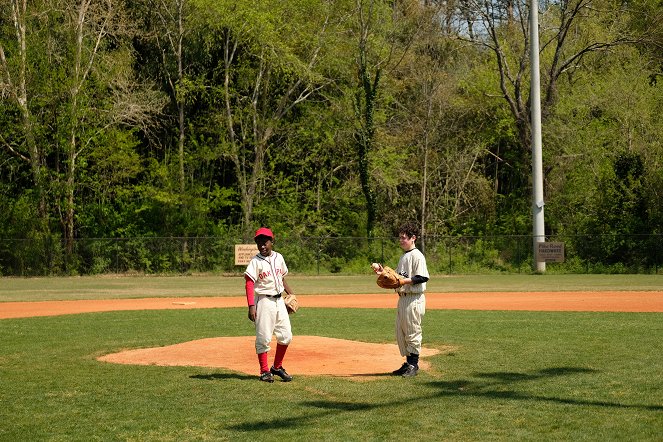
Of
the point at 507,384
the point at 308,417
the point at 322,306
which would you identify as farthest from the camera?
the point at 322,306

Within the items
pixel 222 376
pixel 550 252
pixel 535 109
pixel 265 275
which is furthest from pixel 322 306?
pixel 550 252

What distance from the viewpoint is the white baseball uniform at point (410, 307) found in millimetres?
11572

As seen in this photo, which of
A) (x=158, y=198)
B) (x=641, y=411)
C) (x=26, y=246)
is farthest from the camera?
(x=158, y=198)

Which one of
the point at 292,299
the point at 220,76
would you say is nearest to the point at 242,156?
the point at 220,76

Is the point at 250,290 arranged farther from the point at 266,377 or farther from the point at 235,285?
the point at 235,285

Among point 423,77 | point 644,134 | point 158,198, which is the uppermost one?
point 423,77

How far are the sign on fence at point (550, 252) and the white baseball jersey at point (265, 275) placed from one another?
1284 inches

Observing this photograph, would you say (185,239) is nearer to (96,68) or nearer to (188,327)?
(96,68)

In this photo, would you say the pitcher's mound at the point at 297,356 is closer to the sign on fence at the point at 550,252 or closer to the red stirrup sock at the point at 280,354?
the red stirrup sock at the point at 280,354

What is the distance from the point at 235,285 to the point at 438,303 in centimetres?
1209

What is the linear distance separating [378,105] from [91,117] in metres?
15.6

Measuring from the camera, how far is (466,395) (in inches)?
406

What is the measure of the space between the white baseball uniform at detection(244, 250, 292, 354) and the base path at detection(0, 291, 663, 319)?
12604 mm

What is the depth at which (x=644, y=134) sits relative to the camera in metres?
49.8
